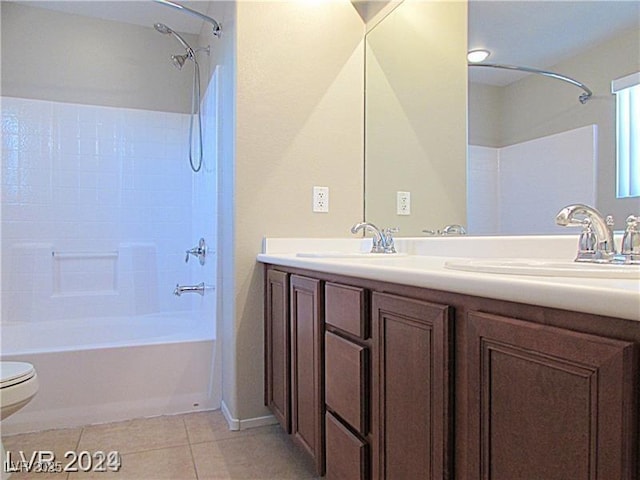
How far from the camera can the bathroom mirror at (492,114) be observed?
1175mm

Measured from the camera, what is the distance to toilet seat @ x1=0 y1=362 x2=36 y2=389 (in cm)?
155

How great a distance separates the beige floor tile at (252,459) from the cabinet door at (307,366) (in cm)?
15

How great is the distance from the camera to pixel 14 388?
1.55 m

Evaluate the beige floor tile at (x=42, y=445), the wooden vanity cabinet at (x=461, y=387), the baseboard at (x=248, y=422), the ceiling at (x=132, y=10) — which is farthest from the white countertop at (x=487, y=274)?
the ceiling at (x=132, y=10)

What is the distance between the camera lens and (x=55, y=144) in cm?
285

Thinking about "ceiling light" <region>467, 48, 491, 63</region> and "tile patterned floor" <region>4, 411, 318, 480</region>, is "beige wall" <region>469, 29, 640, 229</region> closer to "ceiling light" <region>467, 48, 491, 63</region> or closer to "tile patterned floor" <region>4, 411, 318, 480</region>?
"ceiling light" <region>467, 48, 491, 63</region>

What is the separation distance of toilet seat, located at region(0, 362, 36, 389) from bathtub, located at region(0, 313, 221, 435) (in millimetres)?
307

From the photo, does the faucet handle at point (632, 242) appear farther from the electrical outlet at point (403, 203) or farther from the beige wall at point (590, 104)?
the electrical outlet at point (403, 203)

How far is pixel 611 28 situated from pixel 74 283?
3.03m

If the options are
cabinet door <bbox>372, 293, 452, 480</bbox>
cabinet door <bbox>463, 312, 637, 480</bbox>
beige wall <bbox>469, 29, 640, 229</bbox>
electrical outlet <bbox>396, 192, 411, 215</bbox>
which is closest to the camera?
cabinet door <bbox>463, 312, 637, 480</bbox>

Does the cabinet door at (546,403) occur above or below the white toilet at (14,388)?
above

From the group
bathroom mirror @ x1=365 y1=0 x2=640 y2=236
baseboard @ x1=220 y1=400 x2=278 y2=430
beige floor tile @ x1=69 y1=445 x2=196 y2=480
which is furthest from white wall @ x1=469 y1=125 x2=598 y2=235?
beige floor tile @ x1=69 y1=445 x2=196 y2=480

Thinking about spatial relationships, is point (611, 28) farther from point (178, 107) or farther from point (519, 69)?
point (178, 107)

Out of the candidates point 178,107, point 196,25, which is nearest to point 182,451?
point 178,107
